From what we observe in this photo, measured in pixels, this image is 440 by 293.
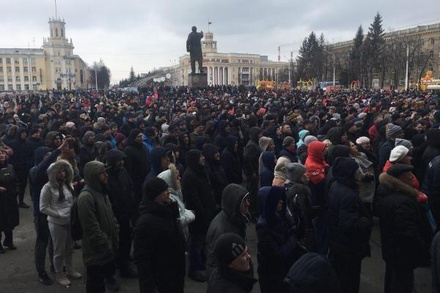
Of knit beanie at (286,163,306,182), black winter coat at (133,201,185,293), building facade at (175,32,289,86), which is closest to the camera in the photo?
black winter coat at (133,201,185,293)

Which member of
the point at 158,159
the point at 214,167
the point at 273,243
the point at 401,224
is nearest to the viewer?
the point at 273,243

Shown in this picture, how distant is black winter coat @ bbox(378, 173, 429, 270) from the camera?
4.21m

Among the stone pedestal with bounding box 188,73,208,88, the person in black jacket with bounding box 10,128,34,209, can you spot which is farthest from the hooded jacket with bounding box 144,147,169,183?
the stone pedestal with bounding box 188,73,208,88

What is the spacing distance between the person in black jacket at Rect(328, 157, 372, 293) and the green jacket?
2392mm

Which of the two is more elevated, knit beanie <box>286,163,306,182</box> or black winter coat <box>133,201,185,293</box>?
knit beanie <box>286,163,306,182</box>

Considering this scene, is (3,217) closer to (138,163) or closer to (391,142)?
(138,163)

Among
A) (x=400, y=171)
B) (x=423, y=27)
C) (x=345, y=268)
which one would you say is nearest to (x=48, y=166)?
(x=345, y=268)

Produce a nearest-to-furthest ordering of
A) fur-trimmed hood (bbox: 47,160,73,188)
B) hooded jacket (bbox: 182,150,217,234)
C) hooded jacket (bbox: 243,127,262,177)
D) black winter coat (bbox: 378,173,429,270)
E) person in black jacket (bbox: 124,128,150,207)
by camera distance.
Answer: black winter coat (bbox: 378,173,429,270) → fur-trimmed hood (bbox: 47,160,73,188) → hooded jacket (bbox: 182,150,217,234) → person in black jacket (bbox: 124,128,150,207) → hooded jacket (bbox: 243,127,262,177)

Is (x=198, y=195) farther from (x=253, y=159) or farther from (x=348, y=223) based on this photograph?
(x=253, y=159)

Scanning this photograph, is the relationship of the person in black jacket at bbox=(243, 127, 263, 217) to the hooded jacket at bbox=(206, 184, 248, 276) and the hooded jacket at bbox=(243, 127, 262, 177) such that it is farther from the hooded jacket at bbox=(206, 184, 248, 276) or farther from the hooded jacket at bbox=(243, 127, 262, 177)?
the hooded jacket at bbox=(206, 184, 248, 276)

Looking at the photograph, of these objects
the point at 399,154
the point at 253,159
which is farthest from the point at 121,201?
the point at 399,154

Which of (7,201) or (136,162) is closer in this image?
(7,201)

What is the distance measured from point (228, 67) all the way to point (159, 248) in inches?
5390

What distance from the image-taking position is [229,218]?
4.01 meters
